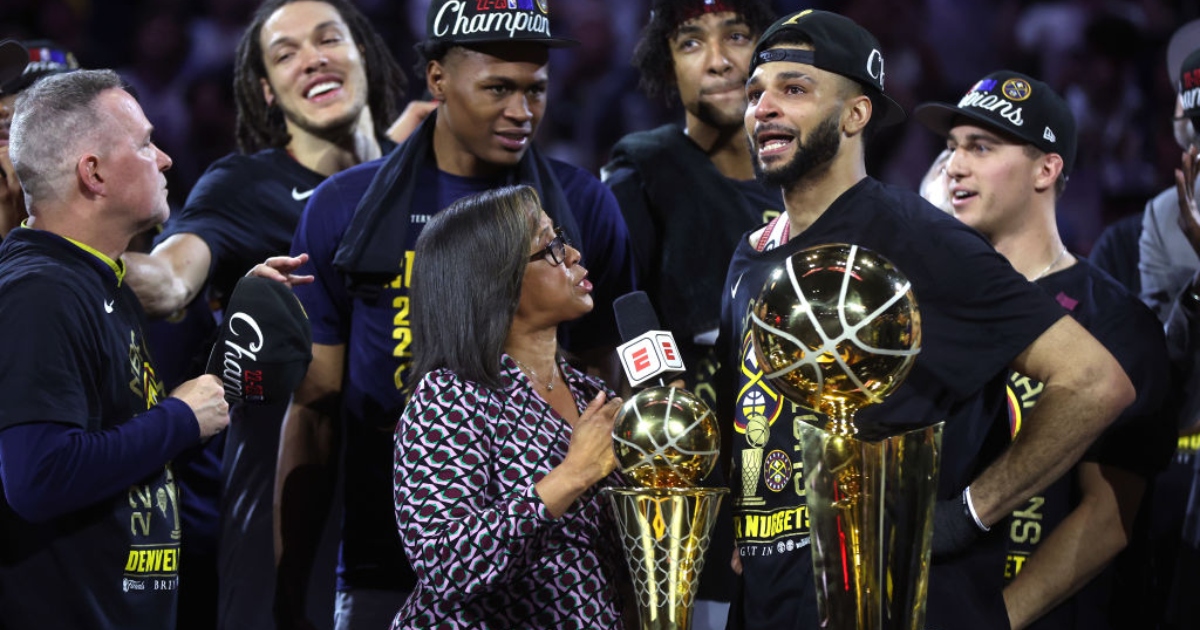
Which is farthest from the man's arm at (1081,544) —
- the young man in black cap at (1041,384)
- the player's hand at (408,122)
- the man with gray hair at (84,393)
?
the player's hand at (408,122)

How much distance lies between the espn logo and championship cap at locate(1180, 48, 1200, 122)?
2.07m

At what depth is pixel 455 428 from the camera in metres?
2.30

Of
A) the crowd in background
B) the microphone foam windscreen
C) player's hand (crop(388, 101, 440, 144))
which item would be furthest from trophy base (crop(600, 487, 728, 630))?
the crowd in background

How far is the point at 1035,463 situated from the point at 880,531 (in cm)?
80

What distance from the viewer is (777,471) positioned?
7.79 feet

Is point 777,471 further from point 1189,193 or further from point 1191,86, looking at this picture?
point 1191,86

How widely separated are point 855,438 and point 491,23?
5.81 ft

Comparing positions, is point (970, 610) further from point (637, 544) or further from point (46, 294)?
point (46, 294)

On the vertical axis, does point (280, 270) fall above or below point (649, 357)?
→ above

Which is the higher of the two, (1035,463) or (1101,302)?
(1101,302)

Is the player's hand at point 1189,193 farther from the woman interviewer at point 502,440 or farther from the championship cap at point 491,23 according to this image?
the woman interviewer at point 502,440

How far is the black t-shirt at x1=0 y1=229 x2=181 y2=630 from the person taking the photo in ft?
7.61

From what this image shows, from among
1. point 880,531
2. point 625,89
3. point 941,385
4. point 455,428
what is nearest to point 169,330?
point 455,428

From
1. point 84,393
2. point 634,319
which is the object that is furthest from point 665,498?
point 84,393
